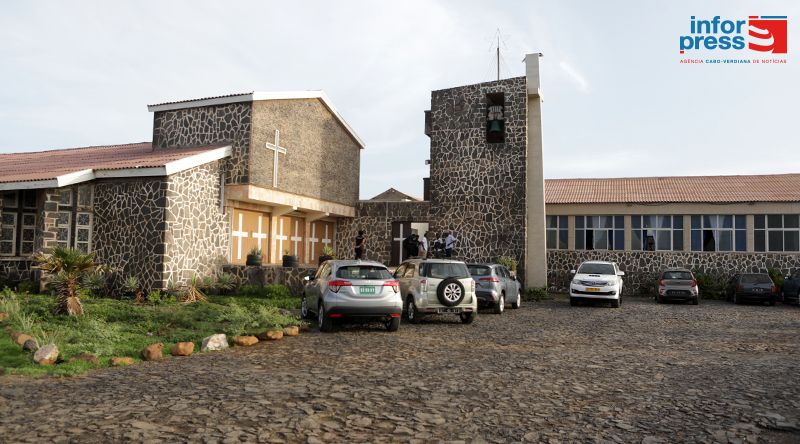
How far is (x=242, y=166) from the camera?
22188mm

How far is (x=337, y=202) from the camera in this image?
28.5 meters

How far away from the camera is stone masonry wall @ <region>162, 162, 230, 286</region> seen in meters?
19.7

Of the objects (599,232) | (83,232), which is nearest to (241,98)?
(83,232)

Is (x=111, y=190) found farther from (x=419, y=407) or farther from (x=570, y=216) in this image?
(x=570, y=216)

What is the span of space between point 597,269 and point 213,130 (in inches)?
600

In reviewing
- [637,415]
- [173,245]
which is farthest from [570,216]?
[637,415]

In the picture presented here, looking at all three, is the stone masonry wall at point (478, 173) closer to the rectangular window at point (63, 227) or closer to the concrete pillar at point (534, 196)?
the concrete pillar at point (534, 196)

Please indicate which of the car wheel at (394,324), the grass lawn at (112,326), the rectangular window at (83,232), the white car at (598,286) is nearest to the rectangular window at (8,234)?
the rectangular window at (83,232)

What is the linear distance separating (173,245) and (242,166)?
3.96 metres

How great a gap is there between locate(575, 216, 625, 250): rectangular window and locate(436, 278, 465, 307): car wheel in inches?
763

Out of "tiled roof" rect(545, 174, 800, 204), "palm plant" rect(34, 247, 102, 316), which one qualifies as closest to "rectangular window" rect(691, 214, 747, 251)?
"tiled roof" rect(545, 174, 800, 204)

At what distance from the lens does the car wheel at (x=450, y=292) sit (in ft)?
50.2

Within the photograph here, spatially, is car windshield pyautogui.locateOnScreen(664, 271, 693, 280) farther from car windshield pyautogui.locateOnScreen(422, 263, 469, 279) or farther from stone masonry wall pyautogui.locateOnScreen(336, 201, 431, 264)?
A: car windshield pyautogui.locateOnScreen(422, 263, 469, 279)

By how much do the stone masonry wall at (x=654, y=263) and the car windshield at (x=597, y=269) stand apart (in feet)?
26.4
